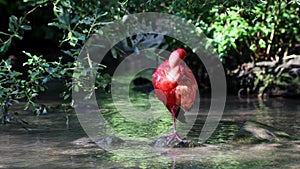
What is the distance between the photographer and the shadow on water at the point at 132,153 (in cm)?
441

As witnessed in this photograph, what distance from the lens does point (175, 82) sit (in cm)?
495

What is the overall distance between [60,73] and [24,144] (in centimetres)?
78

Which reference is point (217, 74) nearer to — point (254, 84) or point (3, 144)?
point (254, 84)

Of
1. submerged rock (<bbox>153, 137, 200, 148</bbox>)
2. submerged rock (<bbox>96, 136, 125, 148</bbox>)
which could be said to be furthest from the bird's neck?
submerged rock (<bbox>96, 136, 125, 148</bbox>)

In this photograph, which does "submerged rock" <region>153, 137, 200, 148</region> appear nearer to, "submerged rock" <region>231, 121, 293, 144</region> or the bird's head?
"submerged rock" <region>231, 121, 293, 144</region>

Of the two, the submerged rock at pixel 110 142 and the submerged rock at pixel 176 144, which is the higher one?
the submerged rock at pixel 110 142

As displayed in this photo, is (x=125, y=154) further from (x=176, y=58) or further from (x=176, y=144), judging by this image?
(x=176, y=58)

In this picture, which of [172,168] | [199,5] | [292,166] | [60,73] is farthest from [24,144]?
[292,166]

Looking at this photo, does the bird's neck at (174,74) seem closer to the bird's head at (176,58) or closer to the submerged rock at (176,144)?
the bird's head at (176,58)

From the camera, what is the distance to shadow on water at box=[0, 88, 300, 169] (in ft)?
14.5

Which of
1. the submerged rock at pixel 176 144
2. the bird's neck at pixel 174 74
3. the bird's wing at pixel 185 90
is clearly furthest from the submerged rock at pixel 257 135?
the bird's neck at pixel 174 74

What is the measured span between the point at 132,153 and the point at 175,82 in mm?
686

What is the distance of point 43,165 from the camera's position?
4375mm

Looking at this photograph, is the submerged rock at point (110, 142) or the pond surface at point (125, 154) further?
the submerged rock at point (110, 142)
